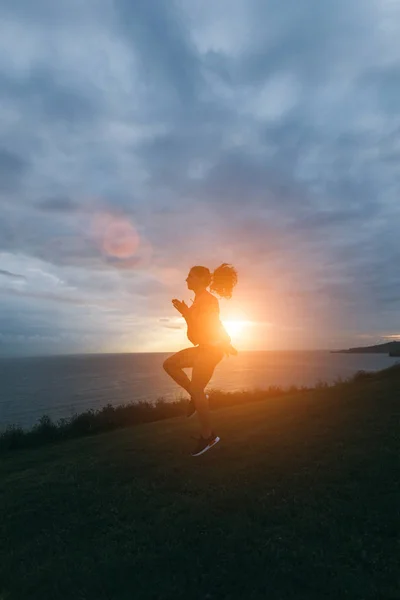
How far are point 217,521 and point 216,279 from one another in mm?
4258

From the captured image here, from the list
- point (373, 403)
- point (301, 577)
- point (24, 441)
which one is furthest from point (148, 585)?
point (24, 441)

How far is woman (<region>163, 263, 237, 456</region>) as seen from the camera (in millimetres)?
7465

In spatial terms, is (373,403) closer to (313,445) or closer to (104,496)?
(313,445)

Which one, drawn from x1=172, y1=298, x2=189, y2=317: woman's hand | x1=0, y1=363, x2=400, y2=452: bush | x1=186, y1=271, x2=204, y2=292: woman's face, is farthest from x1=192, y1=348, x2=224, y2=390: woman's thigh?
x1=0, y1=363, x2=400, y2=452: bush

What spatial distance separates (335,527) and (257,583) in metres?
1.26

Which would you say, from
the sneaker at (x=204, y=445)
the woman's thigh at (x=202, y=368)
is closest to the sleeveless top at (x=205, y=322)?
the woman's thigh at (x=202, y=368)

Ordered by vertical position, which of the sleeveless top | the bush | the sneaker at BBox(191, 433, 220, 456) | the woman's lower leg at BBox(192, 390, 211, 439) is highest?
the sleeveless top

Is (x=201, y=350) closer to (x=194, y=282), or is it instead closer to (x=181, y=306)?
(x=181, y=306)

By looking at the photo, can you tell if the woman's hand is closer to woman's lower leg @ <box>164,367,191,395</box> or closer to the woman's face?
the woman's face

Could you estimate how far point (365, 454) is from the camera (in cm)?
679

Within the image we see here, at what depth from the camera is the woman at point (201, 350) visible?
7.46 meters

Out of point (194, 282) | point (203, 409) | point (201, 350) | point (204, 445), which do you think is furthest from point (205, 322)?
point (204, 445)

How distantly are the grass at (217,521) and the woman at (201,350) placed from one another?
70 cm

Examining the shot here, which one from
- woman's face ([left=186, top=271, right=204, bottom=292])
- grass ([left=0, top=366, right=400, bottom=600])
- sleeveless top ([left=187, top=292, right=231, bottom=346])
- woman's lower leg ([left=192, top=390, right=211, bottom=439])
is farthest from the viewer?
woman's face ([left=186, top=271, right=204, bottom=292])
